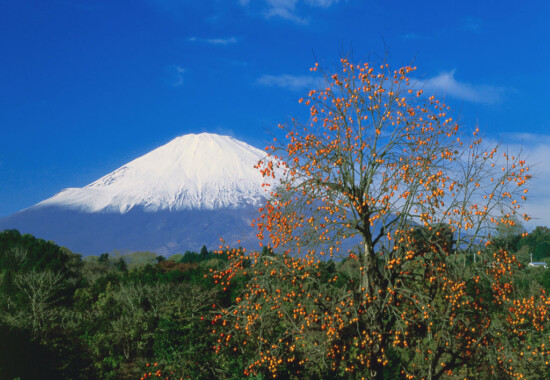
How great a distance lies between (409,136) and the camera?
415 inches

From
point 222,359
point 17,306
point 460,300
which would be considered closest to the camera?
point 460,300

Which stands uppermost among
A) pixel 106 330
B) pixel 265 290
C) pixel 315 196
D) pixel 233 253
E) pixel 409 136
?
pixel 409 136

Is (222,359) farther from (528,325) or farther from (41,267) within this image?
(41,267)

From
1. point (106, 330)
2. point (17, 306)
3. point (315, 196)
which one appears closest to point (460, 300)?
point (315, 196)

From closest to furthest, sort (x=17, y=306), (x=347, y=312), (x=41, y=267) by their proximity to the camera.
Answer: (x=347, y=312), (x=17, y=306), (x=41, y=267)

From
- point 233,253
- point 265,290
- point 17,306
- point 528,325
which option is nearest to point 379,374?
point 265,290

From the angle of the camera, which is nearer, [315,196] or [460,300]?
[315,196]

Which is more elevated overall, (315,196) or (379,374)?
(315,196)

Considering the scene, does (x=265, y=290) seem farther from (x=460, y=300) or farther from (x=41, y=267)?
(x=41, y=267)

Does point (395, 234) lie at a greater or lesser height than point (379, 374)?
greater

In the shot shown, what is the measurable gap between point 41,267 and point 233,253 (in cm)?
3175

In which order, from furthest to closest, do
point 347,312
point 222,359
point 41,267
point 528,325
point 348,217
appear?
1. point 41,267
2. point 528,325
3. point 222,359
4. point 348,217
5. point 347,312

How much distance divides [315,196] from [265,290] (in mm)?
2378

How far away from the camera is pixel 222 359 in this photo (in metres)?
16.1
